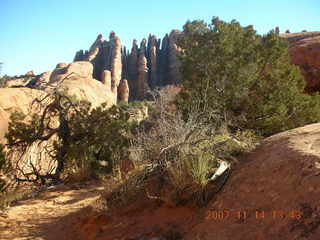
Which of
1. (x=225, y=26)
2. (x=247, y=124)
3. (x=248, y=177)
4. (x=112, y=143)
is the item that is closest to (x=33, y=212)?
(x=112, y=143)

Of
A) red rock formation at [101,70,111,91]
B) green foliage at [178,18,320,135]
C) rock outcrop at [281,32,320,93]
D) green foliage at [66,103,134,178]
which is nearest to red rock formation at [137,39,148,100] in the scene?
red rock formation at [101,70,111,91]

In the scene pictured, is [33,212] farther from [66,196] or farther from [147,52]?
[147,52]

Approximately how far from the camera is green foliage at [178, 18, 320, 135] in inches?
333

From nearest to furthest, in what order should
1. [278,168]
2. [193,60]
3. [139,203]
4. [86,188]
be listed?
[278,168] → [139,203] → [86,188] → [193,60]

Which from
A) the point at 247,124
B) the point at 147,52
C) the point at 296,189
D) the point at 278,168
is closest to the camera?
the point at 296,189

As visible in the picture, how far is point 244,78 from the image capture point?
860 centimetres

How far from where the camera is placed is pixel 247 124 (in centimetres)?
853

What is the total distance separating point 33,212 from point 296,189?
4.93m

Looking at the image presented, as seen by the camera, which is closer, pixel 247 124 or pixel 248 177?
pixel 248 177

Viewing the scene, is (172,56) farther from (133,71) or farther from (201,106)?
(201,106)
